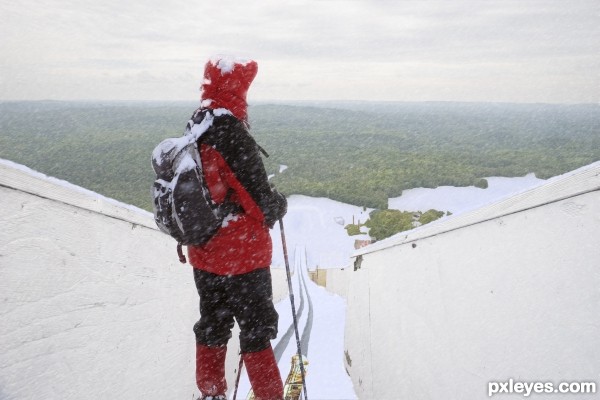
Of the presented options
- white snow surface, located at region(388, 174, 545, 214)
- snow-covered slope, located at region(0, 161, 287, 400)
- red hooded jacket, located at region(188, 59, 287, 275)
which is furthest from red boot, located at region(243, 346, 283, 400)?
white snow surface, located at region(388, 174, 545, 214)

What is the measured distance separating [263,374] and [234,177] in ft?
3.29

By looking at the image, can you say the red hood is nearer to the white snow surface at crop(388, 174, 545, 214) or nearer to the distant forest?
the distant forest

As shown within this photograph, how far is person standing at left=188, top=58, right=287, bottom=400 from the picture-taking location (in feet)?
6.13

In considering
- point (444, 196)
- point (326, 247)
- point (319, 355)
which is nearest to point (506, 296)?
point (319, 355)

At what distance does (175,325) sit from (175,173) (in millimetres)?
1303

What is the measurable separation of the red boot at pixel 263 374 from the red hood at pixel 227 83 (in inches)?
46.3

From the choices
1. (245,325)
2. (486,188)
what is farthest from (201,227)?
(486,188)

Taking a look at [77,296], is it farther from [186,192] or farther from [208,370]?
[208,370]

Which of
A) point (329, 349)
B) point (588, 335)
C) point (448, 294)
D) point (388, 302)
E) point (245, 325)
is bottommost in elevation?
point (329, 349)

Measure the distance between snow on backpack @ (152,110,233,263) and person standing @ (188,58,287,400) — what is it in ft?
0.13

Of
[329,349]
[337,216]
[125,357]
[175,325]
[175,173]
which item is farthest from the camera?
[337,216]

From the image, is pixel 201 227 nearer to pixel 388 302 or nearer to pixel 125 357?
pixel 125 357

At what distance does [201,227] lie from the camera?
181 centimetres

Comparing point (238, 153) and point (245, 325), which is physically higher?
point (238, 153)
